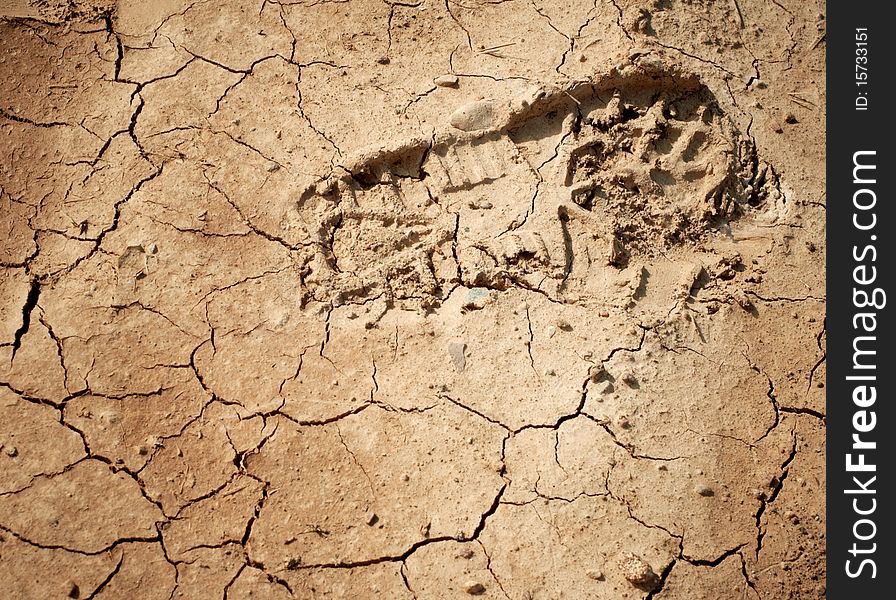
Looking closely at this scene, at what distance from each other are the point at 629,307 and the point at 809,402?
768 millimetres

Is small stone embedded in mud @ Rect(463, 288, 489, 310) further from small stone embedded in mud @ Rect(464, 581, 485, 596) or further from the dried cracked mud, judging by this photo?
small stone embedded in mud @ Rect(464, 581, 485, 596)

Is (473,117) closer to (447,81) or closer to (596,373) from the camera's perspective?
(447,81)

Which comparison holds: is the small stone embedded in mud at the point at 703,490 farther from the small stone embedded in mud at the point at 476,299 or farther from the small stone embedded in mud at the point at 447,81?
the small stone embedded in mud at the point at 447,81

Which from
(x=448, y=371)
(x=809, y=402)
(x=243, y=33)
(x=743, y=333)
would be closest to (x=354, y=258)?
(x=448, y=371)

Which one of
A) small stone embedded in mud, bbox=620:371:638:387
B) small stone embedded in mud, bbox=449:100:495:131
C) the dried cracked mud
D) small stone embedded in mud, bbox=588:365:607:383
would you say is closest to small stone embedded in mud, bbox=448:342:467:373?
the dried cracked mud

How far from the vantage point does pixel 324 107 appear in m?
3.20

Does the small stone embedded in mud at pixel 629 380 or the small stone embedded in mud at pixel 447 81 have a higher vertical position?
the small stone embedded in mud at pixel 447 81

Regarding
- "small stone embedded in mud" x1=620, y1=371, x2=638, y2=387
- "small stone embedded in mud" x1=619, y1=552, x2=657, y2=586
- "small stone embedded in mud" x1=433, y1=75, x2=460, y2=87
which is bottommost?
"small stone embedded in mud" x1=619, y1=552, x2=657, y2=586

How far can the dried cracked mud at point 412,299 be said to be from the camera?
96.1 inches

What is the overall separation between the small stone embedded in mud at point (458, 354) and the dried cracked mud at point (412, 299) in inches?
1.2

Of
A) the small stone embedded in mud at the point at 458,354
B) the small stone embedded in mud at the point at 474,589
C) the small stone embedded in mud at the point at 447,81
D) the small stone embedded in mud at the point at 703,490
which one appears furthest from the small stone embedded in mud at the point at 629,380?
the small stone embedded in mud at the point at 447,81

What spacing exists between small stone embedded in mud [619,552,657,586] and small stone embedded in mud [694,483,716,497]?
1.08ft

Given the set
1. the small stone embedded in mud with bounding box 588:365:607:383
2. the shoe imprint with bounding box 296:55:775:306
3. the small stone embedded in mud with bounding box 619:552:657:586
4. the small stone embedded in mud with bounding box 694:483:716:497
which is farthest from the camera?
the shoe imprint with bounding box 296:55:775:306

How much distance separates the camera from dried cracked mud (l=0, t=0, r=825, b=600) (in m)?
2.44
